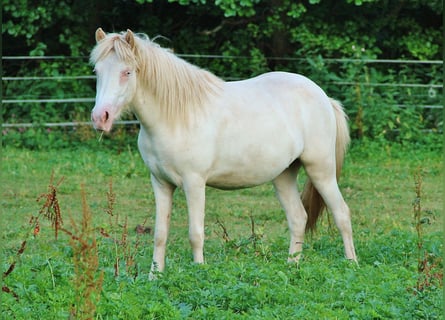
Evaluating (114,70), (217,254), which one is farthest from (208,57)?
(114,70)

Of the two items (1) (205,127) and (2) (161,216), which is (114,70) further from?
(2) (161,216)

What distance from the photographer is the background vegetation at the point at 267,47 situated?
1280 centimetres

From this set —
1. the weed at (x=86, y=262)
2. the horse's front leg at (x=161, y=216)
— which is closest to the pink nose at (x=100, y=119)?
the horse's front leg at (x=161, y=216)

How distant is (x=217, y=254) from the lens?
22.6 ft

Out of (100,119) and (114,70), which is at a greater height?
(114,70)

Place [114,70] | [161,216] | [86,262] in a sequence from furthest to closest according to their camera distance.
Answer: [161,216], [114,70], [86,262]

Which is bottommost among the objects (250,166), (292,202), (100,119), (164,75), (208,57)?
(208,57)

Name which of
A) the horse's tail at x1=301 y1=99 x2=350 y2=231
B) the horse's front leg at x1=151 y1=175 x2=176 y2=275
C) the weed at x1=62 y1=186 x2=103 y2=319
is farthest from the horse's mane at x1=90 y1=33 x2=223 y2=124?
the weed at x1=62 y1=186 x2=103 y2=319

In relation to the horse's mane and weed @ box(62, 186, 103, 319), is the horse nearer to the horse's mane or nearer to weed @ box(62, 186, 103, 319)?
the horse's mane

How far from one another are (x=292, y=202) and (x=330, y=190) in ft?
1.12

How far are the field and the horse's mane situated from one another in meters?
0.81

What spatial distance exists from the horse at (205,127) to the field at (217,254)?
1.21 ft

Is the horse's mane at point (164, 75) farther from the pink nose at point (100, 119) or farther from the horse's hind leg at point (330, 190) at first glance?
the horse's hind leg at point (330, 190)

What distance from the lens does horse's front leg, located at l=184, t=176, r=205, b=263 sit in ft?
20.5
